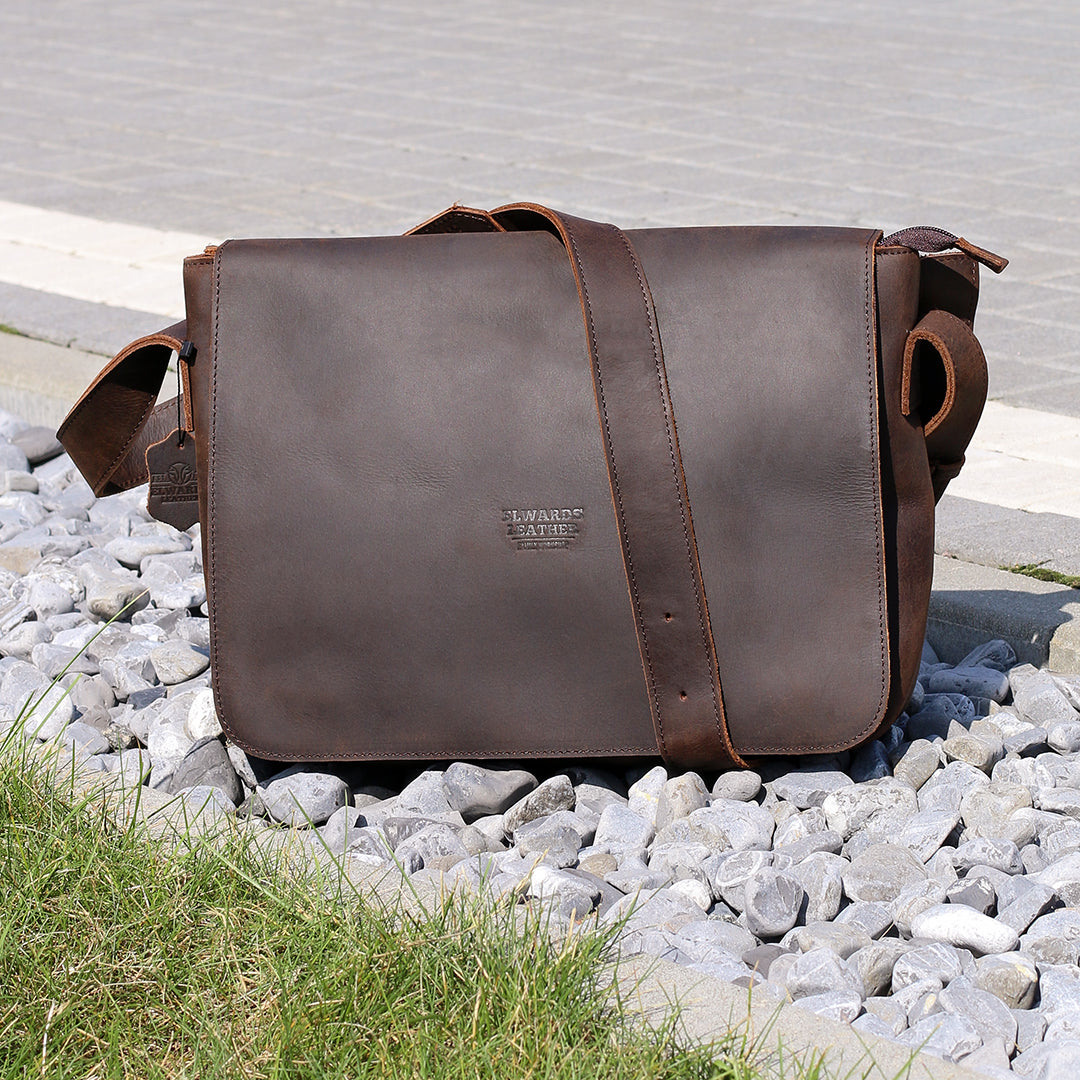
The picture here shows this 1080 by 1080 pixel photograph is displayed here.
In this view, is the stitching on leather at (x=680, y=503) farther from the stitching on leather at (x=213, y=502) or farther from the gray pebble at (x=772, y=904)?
the stitching on leather at (x=213, y=502)

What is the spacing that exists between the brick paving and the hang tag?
219cm

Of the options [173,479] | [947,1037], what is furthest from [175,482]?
[947,1037]

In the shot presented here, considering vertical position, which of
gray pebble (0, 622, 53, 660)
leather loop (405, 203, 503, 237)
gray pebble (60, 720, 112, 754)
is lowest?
gray pebble (0, 622, 53, 660)

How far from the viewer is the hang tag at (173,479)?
244cm

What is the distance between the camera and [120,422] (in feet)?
8.47

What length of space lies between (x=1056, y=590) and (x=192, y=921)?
164cm

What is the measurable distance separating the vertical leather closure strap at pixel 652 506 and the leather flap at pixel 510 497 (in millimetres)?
29

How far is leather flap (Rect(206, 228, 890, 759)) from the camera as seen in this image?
7.37 feet

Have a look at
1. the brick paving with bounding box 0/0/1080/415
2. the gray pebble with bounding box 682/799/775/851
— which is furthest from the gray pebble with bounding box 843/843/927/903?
the brick paving with bounding box 0/0/1080/415

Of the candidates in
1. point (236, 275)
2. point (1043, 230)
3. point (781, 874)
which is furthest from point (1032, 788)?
point (1043, 230)

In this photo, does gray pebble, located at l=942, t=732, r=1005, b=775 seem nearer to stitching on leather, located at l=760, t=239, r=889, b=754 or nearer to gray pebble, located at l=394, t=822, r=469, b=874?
stitching on leather, located at l=760, t=239, r=889, b=754

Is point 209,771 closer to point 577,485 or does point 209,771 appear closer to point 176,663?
point 176,663

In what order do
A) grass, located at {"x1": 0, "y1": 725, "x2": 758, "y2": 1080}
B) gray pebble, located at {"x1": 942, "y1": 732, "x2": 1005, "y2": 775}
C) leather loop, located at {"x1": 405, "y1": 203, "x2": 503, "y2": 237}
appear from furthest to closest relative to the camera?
1. leather loop, located at {"x1": 405, "y1": 203, "x2": 503, "y2": 237}
2. gray pebble, located at {"x1": 942, "y1": 732, "x2": 1005, "y2": 775}
3. grass, located at {"x1": 0, "y1": 725, "x2": 758, "y2": 1080}

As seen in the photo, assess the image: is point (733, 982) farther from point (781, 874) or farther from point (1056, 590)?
point (1056, 590)
